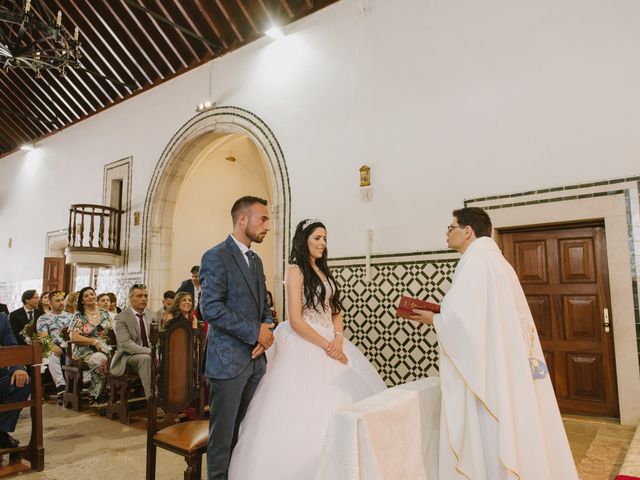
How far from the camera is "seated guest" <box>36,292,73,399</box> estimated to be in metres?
6.08

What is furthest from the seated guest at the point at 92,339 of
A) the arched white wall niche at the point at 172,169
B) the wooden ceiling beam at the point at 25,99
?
the wooden ceiling beam at the point at 25,99

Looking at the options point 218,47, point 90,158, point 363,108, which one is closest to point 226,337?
point 363,108

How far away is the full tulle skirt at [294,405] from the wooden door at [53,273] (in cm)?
872

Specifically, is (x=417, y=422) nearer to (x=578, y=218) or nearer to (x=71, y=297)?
(x=578, y=218)

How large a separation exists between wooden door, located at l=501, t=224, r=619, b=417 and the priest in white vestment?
7.89 feet

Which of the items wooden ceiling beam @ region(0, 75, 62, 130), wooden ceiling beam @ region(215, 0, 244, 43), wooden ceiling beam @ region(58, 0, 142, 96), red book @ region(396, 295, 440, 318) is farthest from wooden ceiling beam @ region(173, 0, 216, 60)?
red book @ region(396, 295, 440, 318)

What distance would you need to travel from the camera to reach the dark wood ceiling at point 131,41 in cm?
692

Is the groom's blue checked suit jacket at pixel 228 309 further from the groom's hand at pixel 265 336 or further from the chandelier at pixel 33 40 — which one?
the chandelier at pixel 33 40

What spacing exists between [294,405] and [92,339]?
4.03 metres

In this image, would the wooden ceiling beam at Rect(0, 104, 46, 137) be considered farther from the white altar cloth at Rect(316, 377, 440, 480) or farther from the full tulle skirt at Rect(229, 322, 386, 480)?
the white altar cloth at Rect(316, 377, 440, 480)

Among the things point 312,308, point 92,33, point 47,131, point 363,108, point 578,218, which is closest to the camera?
point 312,308

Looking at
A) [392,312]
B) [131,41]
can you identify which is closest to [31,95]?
[131,41]

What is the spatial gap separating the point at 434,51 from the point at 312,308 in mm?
3567

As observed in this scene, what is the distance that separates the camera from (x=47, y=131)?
11.2m
